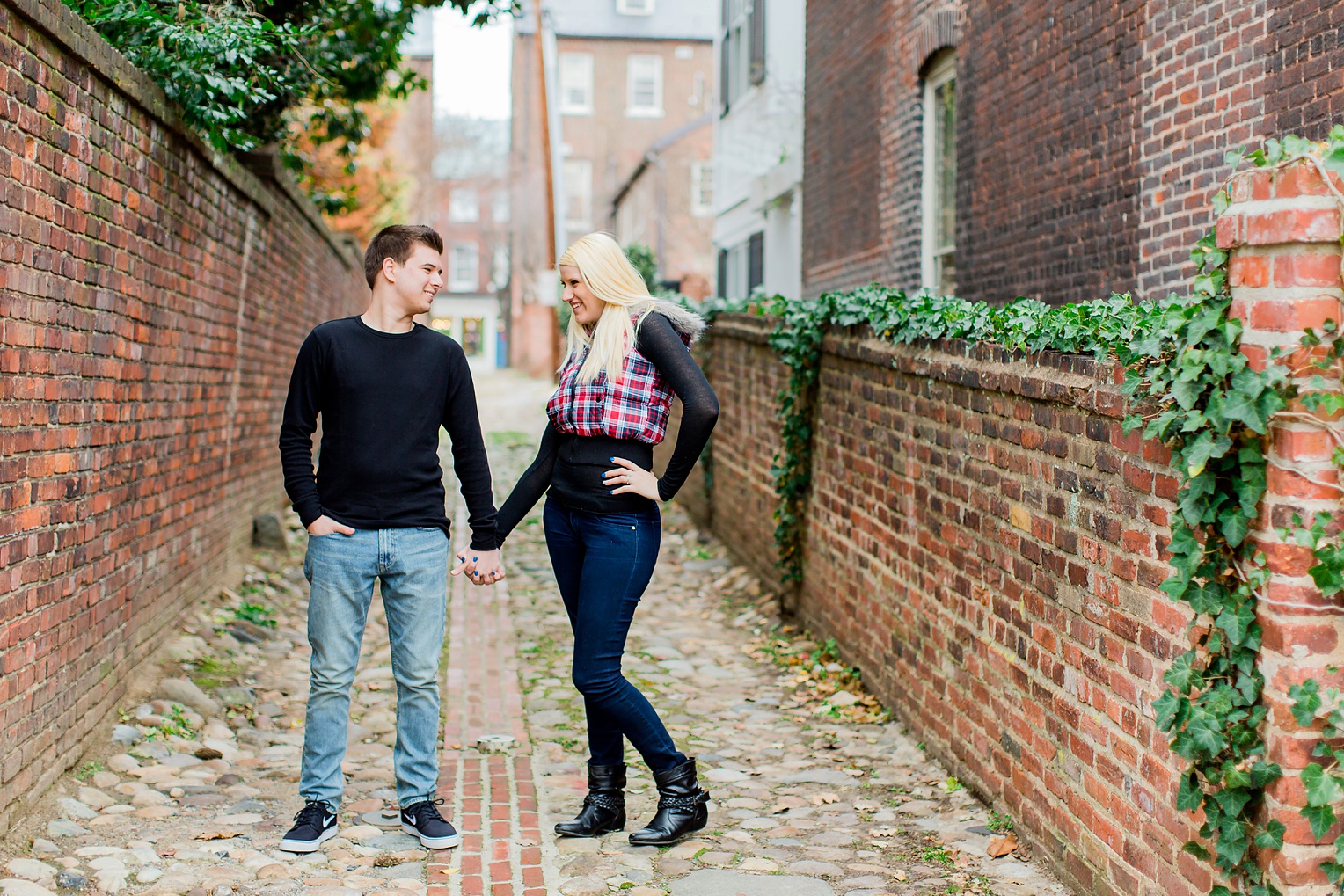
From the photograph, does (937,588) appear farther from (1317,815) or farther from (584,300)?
(1317,815)

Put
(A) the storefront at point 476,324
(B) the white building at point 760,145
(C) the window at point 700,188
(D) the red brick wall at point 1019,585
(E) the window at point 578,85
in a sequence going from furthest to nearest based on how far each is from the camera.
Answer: (A) the storefront at point 476,324 → (E) the window at point 578,85 → (C) the window at point 700,188 → (B) the white building at point 760,145 → (D) the red brick wall at point 1019,585

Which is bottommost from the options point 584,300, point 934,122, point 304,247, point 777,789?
point 777,789

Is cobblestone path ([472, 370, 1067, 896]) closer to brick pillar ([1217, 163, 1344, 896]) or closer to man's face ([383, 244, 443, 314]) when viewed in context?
brick pillar ([1217, 163, 1344, 896])

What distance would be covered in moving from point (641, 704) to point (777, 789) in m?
1.07

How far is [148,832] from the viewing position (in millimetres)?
4180

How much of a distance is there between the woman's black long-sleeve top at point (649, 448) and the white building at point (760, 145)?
975cm

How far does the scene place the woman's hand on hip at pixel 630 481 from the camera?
160 inches

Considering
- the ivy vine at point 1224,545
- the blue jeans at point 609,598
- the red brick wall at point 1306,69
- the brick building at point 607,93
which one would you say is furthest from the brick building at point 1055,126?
the brick building at point 607,93

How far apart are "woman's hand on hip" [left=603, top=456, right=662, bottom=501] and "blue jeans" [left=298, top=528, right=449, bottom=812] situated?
612 millimetres

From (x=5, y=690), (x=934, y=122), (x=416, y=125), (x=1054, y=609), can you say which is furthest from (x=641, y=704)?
(x=416, y=125)

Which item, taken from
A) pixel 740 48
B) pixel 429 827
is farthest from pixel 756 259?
pixel 429 827

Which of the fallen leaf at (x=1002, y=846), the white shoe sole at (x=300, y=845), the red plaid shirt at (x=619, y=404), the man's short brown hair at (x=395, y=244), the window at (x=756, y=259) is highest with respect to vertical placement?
the window at (x=756, y=259)

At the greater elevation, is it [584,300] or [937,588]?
[584,300]

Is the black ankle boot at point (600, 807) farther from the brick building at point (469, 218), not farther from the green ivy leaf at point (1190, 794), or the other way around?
the brick building at point (469, 218)
